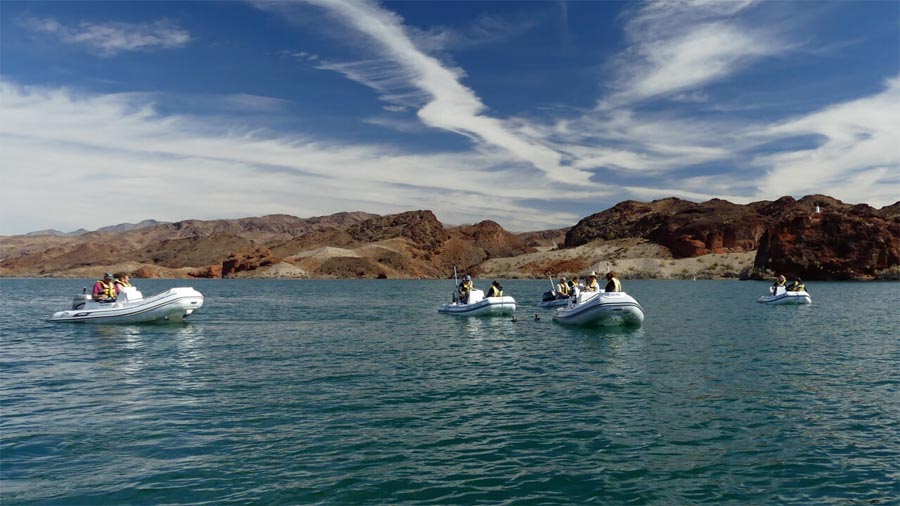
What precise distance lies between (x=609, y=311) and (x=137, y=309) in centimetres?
2638

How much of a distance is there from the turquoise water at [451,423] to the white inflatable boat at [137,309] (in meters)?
7.06

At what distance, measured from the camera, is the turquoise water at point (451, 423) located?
31.2ft

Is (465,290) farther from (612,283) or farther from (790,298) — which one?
(790,298)

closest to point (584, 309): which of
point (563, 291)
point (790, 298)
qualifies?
point (563, 291)

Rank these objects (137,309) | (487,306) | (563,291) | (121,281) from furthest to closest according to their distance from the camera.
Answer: (563,291) < (487,306) < (121,281) < (137,309)

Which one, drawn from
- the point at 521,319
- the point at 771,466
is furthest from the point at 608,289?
the point at 771,466

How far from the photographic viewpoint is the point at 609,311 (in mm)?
31000

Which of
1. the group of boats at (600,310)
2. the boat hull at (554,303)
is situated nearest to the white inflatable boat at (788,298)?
the boat hull at (554,303)

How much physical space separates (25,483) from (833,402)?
17.8 m

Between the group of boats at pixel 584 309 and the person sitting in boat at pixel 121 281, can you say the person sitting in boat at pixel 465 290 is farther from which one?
the person sitting in boat at pixel 121 281

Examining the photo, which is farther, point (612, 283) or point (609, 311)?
point (612, 283)

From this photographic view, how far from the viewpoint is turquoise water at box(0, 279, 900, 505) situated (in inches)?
375

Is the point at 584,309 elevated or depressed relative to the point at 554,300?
elevated

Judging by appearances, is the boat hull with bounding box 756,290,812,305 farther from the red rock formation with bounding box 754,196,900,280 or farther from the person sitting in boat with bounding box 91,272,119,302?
the red rock formation with bounding box 754,196,900,280
